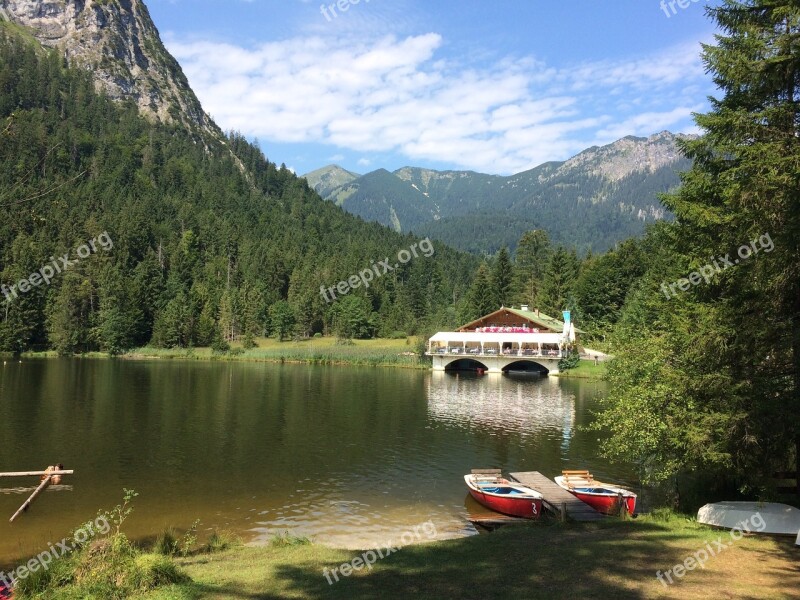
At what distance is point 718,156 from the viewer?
1551cm

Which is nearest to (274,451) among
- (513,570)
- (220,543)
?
(220,543)

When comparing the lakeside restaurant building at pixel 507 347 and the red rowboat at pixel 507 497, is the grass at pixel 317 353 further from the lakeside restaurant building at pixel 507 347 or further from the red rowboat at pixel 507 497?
the red rowboat at pixel 507 497

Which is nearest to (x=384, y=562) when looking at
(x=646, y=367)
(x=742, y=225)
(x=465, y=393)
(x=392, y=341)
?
(x=646, y=367)

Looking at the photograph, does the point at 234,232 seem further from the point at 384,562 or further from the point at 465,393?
the point at 384,562

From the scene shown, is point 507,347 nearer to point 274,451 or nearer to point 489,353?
point 489,353

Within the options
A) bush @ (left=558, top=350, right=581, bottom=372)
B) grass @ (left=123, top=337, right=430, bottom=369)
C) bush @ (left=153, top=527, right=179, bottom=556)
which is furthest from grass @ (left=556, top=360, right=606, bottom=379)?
bush @ (left=153, top=527, right=179, bottom=556)

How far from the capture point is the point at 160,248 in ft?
415

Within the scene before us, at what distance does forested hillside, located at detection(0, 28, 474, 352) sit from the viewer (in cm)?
9238

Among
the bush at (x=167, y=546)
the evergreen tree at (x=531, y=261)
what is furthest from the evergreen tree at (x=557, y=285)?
the bush at (x=167, y=546)

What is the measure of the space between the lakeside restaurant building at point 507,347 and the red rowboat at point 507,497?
5230 cm

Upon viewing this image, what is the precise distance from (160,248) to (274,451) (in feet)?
370

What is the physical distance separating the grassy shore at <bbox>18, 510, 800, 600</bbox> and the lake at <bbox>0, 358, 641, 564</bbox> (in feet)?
13.1

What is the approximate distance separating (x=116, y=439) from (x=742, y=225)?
28531 mm

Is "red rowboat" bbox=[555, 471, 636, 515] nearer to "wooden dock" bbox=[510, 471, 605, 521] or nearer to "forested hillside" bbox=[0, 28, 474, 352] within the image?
"wooden dock" bbox=[510, 471, 605, 521]
